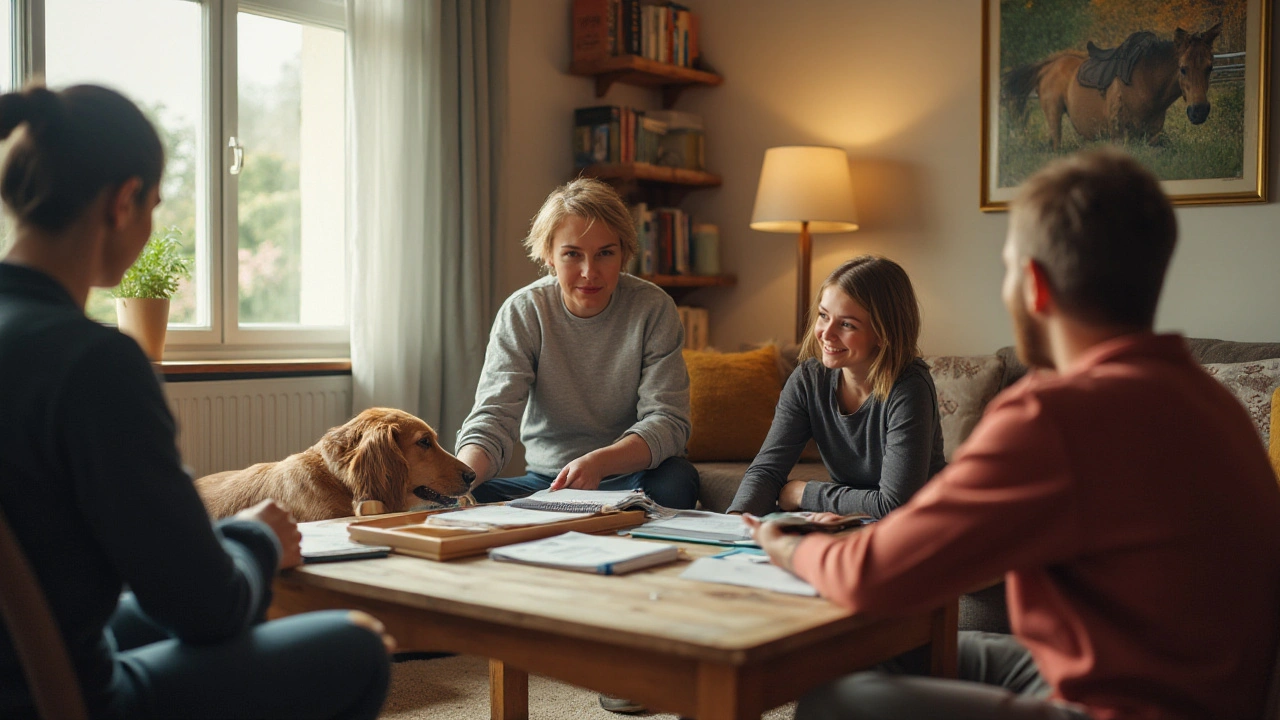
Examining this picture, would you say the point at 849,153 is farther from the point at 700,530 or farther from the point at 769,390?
the point at 700,530

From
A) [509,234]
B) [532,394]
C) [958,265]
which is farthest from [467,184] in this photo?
[958,265]

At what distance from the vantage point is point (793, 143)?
4.50 metres

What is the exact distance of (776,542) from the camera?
4.52ft

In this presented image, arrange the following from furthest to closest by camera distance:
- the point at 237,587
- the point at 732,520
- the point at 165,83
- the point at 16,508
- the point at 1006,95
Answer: the point at 1006,95
the point at 165,83
the point at 732,520
the point at 237,587
the point at 16,508

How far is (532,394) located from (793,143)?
2207 mm

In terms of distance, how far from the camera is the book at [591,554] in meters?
1.41

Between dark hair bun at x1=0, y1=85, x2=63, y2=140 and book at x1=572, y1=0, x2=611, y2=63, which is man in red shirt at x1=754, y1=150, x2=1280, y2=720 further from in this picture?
book at x1=572, y1=0, x2=611, y2=63

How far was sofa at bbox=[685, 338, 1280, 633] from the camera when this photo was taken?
3189mm

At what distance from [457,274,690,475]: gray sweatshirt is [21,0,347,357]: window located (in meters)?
1.17

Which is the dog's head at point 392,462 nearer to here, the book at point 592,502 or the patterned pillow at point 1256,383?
the book at point 592,502

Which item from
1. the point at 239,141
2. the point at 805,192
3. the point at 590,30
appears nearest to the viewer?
the point at 239,141

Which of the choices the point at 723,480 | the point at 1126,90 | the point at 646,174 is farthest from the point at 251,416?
the point at 1126,90

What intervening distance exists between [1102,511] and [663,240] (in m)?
3.58

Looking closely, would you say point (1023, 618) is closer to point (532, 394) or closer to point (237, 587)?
point (237, 587)
